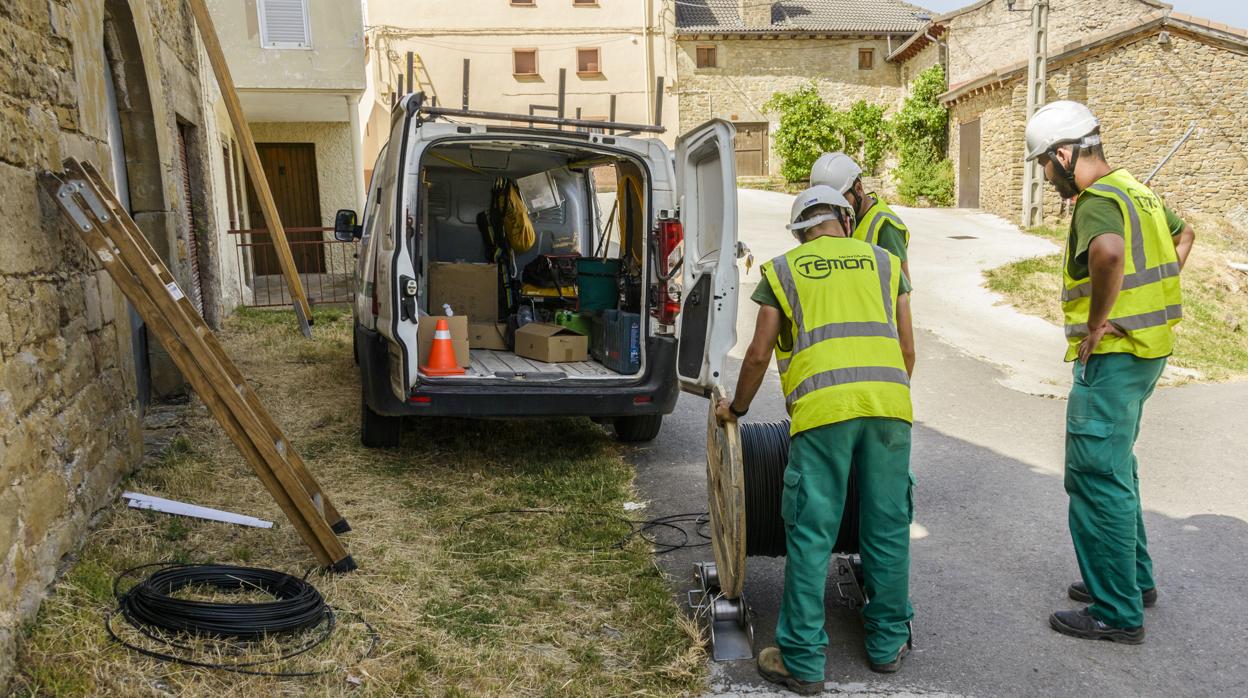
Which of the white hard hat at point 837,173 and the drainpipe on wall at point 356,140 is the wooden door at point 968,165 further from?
the white hard hat at point 837,173

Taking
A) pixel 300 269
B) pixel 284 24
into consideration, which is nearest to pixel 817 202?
pixel 284 24

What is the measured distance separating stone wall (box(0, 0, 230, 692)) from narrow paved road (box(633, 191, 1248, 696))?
8.09ft

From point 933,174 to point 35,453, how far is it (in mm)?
28175

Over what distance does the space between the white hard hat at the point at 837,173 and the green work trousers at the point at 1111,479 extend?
4.24 ft

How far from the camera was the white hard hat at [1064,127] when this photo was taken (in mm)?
3734

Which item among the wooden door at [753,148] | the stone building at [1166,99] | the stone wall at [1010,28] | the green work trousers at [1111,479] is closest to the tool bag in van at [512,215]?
the green work trousers at [1111,479]

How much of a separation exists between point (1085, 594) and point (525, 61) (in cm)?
3011

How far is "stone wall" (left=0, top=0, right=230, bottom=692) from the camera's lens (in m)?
3.35

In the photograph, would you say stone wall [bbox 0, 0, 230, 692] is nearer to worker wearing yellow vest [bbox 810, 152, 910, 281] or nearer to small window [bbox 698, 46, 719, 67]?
worker wearing yellow vest [bbox 810, 152, 910, 281]

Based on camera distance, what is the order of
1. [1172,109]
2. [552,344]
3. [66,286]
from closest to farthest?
[66,286] → [552,344] → [1172,109]

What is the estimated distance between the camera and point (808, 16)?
35.7 m

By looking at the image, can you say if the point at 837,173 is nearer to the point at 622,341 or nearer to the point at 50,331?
the point at 622,341

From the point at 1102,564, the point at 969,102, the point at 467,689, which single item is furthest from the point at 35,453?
the point at 969,102

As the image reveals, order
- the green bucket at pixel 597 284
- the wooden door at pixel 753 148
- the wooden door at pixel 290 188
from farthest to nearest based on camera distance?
1. the wooden door at pixel 753 148
2. the wooden door at pixel 290 188
3. the green bucket at pixel 597 284
